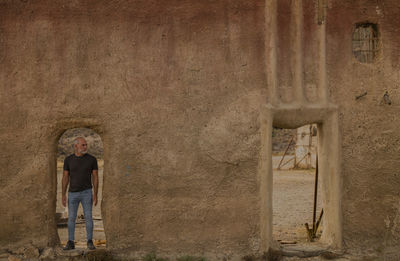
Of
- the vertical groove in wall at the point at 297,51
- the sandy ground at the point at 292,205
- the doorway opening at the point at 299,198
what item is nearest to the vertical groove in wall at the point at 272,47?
the vertical groove in wall at the point at 297,51

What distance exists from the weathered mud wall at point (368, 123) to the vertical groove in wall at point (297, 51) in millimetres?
450

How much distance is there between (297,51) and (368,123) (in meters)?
1.52

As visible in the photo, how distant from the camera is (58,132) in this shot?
6.25 metres

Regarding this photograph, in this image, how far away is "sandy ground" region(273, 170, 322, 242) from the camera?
866cm

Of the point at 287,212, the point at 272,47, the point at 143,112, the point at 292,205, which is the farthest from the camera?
the point at 292,205

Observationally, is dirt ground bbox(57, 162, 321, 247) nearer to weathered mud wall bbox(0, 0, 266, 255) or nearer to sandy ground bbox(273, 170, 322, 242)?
sandy ground bbox(273, 170, 322, 242)

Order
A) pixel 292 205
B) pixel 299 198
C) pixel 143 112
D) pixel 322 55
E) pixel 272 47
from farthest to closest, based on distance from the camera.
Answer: pixel 299 198 < pixel 292 205 < pixel 322 55 < pixel 272 47 < pixel 143 112

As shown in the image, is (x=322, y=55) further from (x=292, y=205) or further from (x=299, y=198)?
(x=299, y=198)

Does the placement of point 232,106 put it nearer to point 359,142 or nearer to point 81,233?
point 359,142

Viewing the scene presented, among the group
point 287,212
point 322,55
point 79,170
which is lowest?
point 287,212

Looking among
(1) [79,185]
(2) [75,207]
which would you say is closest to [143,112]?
(1) [79,185]

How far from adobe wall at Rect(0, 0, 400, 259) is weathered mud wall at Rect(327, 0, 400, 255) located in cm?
2

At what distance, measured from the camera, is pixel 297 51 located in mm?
6527

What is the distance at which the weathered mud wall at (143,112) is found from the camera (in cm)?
618
